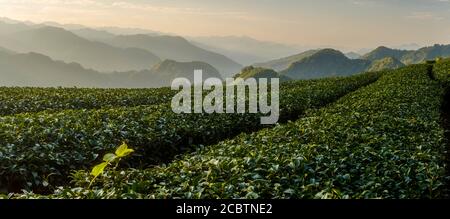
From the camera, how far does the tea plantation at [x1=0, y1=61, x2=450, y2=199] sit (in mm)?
9094

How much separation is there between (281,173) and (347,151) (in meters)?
2.78

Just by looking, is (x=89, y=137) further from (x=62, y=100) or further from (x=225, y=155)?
(x=62, y=100)

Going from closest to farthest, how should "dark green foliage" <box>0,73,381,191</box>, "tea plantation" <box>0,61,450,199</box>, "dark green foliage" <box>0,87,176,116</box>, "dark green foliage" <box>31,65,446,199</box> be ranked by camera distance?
"dark green foliage" <box>31,65,446,199</box> < "tea plantation" <box>0,61,450,199</box> < "dark green foliage" <box>0,73,381,191</box> < "dark green foliage" <box>0,87,176,116</box>

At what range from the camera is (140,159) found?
16.5 m

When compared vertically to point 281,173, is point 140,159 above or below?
below

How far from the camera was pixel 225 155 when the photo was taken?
40.9 ft

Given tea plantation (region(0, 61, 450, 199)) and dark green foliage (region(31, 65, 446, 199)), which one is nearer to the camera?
dark green foliage (region(31, 65, 446, 199))

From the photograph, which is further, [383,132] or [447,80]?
[447,80]

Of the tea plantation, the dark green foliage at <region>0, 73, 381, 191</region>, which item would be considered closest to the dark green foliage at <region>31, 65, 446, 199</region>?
the tea plantation

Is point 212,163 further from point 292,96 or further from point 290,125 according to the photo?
point 292,96

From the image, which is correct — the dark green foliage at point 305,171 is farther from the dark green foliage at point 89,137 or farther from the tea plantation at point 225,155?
the dark green foliage at point 89,137

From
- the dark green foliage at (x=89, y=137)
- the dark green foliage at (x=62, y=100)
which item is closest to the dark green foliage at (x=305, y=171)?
the dark green foliage at (x=89, y=137)

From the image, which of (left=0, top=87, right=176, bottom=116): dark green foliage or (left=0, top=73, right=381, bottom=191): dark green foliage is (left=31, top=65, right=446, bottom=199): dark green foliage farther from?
(left=0, top=87, right=176, bottom=116): dark green foliage
